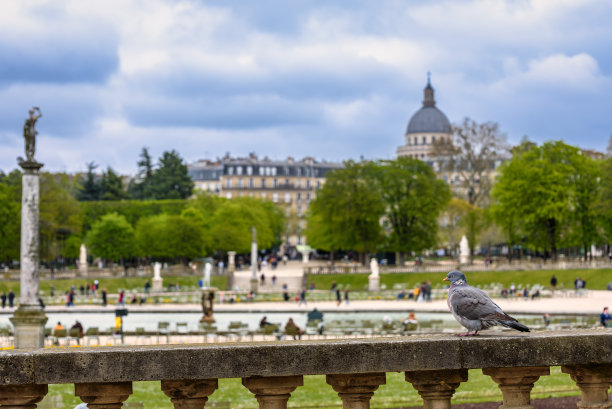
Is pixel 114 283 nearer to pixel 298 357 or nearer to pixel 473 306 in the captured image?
pixel 473 306

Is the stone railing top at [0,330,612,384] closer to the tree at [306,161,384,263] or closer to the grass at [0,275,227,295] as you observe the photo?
the grass at [0,275,227,295]

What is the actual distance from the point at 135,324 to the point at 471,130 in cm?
5077

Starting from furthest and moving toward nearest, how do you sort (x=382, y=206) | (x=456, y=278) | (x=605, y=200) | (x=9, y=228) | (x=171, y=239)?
(x=171, y=239) < (x=382, y=206) < (x=9, y=228) < (x=605, y=200) < (x=456, y=278)

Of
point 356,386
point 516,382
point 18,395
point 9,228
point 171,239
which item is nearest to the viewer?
point 18,395

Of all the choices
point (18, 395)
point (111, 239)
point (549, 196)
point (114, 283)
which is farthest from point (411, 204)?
point (18, 395)

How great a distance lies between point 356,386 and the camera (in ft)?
19.6

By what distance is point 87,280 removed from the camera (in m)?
76.3

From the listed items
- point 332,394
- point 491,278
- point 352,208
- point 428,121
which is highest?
point 428,121

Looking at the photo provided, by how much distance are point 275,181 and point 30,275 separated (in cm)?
12015

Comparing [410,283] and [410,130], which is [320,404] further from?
[410,130]

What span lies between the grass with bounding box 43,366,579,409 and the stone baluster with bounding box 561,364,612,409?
527 inches

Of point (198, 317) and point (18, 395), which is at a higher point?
point (18, 395)

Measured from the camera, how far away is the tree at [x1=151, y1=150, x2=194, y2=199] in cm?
12356

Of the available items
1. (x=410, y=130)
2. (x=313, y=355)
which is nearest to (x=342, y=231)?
(x=313, y=355)
